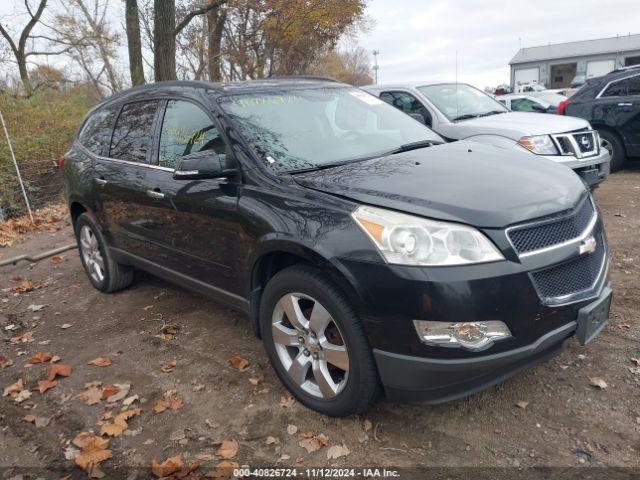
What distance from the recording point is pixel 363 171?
312 cm

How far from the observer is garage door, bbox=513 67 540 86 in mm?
53500

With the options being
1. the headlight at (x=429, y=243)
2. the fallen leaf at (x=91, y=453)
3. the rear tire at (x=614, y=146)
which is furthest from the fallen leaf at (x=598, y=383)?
the rear tire at (x=614, y=146)

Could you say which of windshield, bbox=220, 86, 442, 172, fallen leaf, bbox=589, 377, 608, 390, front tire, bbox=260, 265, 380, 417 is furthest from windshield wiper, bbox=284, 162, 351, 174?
fallen leaf, bbox=589, 377, 608, 390

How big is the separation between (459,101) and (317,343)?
5875 millimetres

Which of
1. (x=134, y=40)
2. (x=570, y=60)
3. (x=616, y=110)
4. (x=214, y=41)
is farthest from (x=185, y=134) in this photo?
A: (x=570, y=60)

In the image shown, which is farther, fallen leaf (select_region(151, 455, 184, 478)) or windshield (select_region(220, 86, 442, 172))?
windshield (select_region(220, 86, 442, 172))

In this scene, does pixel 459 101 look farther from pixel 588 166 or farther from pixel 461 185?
pixel 461 185

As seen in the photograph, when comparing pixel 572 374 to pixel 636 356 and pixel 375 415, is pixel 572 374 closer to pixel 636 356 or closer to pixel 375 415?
pixel 636 356

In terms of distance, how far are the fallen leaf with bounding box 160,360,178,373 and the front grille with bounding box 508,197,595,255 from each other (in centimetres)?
250

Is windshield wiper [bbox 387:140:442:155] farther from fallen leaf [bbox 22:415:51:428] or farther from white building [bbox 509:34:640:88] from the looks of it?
white building [bbox 509:34:640:88]

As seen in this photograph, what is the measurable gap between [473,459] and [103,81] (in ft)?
119

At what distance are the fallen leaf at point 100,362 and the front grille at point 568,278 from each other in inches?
119

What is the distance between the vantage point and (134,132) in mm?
4457

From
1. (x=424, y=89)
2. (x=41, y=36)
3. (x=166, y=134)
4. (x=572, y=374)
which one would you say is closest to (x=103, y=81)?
(x=41, y=36)
